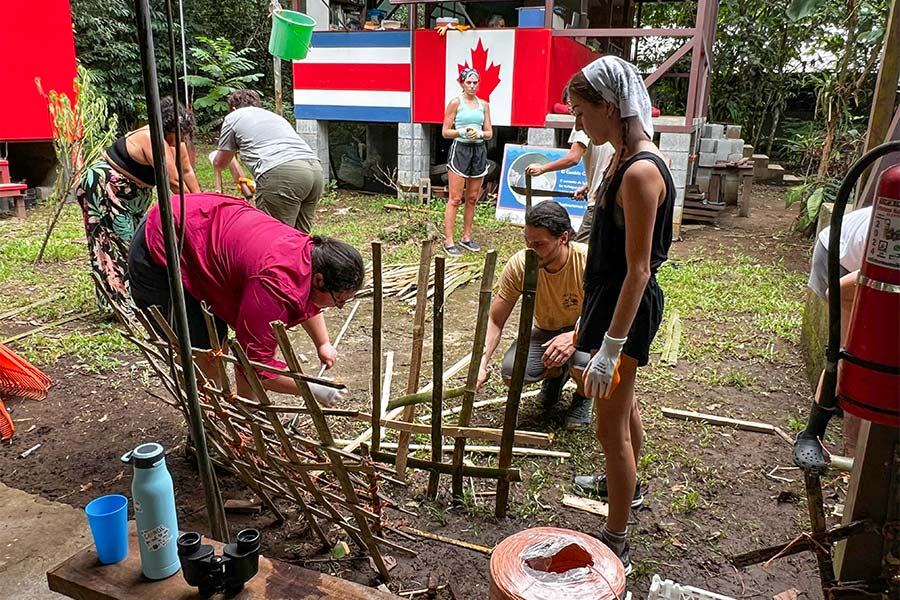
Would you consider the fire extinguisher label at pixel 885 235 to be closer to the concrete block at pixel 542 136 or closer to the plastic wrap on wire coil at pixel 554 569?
the plastic wrap on wire coil at pixel 554 569

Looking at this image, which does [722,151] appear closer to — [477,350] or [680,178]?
[680,178]

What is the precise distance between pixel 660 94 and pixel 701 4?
19.3ft

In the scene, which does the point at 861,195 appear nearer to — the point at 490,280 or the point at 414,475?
the point at 490,280

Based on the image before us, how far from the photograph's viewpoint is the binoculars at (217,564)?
1.68 metres

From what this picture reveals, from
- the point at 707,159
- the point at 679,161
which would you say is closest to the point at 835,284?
the point at 679,161

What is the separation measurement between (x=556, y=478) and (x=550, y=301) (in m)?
0.91

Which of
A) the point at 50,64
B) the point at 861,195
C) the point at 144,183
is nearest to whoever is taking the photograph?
the point at 861,195

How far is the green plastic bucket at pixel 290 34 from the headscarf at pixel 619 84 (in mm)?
5181

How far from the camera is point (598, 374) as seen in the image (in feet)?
7.03

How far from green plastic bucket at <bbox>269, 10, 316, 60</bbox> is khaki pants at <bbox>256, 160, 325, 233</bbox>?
2402 millimetres

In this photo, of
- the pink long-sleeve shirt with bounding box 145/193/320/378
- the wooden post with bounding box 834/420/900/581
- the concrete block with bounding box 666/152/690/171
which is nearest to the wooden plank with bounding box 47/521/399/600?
the pink long-sleeve shirt with bounding box 145/193/320/378

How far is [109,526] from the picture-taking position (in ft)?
5.90

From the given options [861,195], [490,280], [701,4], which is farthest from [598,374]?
[701,4]

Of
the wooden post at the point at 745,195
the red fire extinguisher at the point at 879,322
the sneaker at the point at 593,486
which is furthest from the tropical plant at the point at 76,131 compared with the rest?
the wooden post at the point at 745,195
